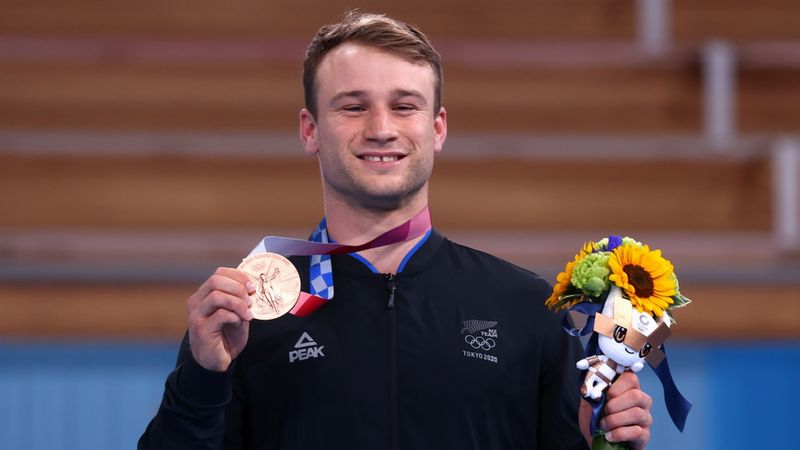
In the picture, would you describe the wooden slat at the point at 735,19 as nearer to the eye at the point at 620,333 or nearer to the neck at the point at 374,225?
the neck at the point at 374,225

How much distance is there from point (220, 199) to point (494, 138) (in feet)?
3.65

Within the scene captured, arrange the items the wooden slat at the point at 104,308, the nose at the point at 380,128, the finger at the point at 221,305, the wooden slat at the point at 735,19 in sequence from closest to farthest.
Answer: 1. the finger at the point at 221,305
2. the nose at the point at 380,128
3. the wooden slat at the point at 104,308
4. the wooden slat at the point at 735,19

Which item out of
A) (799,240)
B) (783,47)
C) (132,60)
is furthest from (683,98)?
(132,60)

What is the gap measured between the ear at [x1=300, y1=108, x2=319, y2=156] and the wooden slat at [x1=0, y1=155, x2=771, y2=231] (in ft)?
8.36

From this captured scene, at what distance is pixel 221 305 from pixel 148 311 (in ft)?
8.80

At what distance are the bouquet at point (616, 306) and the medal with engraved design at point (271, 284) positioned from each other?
429mm

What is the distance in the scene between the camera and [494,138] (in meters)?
4.78

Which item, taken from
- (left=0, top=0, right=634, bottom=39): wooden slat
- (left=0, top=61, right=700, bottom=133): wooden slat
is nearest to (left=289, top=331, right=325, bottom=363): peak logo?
(left=0, top=61, right=700, bottom=133): wooden slat

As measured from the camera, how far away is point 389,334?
2035 mm

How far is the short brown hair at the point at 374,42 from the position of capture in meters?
2.09

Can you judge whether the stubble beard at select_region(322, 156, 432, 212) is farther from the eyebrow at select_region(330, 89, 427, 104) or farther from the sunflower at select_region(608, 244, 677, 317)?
the sunflower at select_region(608, 244, 677, 317)

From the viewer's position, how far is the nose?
79.0 inches

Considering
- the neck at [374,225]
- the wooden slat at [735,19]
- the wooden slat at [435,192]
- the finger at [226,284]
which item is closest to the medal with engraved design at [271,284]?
the finger at [226,284]

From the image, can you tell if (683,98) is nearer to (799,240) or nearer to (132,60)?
(799,240)
